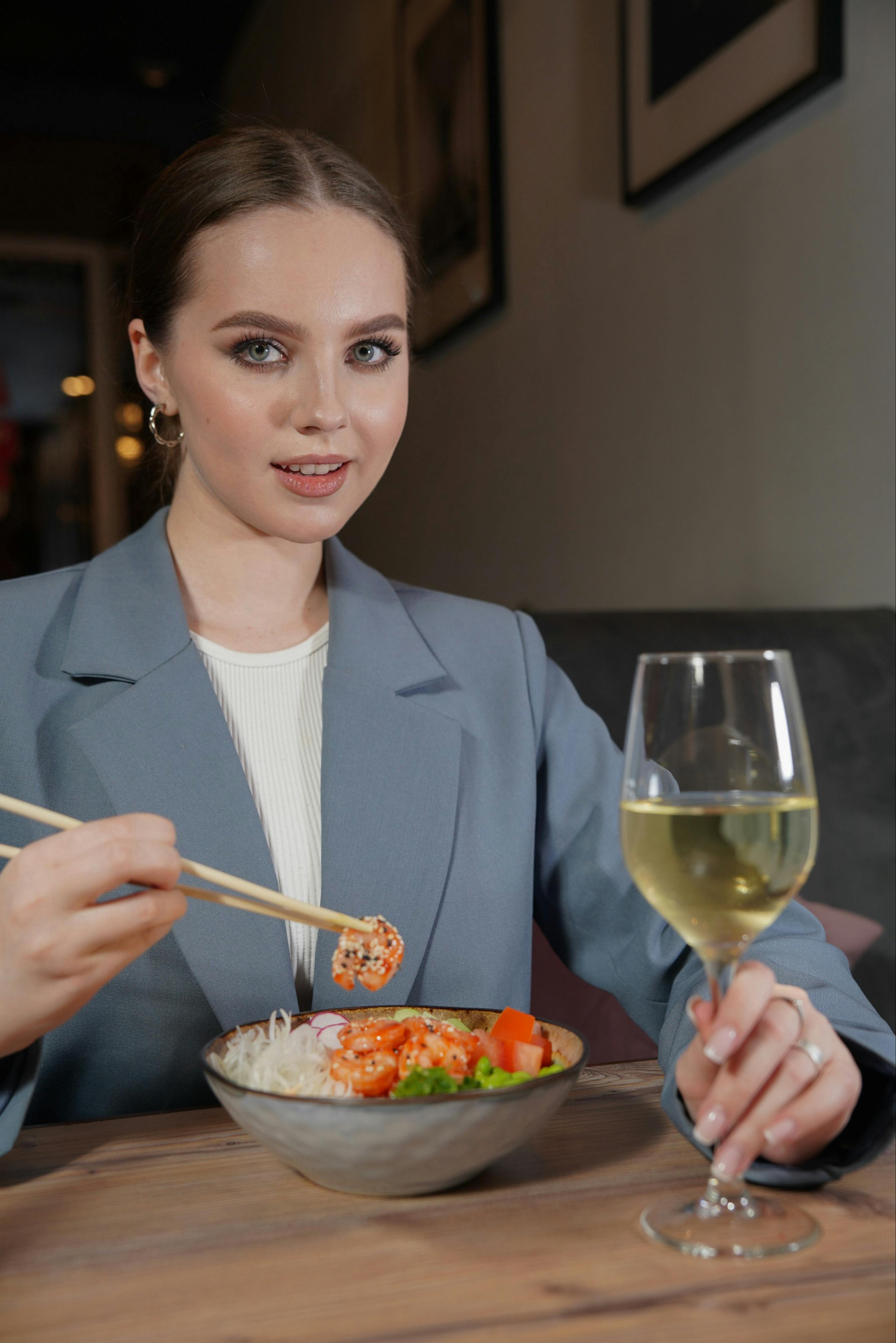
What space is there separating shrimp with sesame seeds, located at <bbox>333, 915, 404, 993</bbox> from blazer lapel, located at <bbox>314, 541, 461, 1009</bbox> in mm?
267

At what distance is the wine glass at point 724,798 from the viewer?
58cm

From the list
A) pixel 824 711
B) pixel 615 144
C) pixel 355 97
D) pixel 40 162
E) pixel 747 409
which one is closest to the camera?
pixel 824 711

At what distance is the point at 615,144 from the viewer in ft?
7.78

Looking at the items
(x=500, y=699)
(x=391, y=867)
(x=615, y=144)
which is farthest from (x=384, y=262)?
(x=615, y=144)

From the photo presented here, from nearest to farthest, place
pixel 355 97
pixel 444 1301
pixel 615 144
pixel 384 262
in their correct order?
1. pixel 444 1301
2. pixel 384 262
3. pixel 615 144
4. pixel 355 97

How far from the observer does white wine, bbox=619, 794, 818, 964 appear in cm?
58

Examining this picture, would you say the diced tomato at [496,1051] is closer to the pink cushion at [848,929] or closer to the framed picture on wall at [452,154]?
the pink cushion at [848,929]

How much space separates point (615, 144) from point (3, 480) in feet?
15.2

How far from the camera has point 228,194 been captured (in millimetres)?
1163

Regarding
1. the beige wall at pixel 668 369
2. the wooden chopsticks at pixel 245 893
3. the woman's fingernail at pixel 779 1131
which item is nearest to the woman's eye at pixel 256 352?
the wooden chopsticks at pixel 245 893

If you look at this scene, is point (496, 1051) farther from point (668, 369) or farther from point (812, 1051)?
point (668, 369)

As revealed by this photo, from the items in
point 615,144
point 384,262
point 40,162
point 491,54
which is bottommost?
point 384,262

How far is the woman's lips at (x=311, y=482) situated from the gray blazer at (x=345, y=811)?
0.49 ft

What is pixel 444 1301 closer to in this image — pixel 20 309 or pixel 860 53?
pixel 860 53
